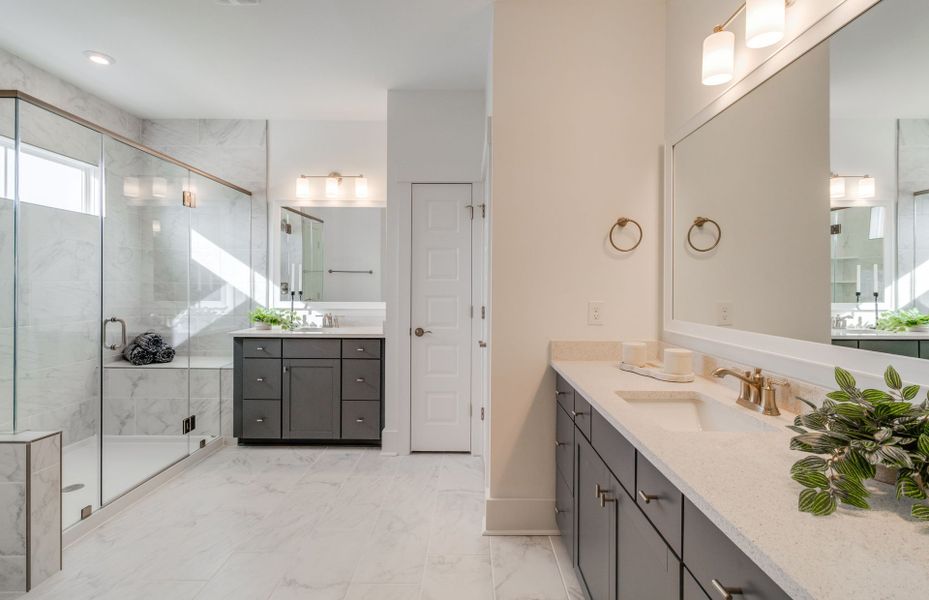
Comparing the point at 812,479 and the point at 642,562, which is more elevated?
the point at 812,479

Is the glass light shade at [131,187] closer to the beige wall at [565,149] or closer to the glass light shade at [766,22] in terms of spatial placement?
the beige wall at [565,149]

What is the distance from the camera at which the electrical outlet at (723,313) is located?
5.82 feet

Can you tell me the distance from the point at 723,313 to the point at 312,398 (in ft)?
9.41

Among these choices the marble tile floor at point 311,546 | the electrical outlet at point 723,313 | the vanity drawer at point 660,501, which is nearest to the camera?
the vanity drawer at point 660,501

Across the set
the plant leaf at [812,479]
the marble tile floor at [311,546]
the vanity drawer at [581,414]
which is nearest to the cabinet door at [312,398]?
the marble tile floor at [311,546]

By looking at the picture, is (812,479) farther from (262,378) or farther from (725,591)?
(262,378)

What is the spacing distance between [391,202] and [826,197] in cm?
270

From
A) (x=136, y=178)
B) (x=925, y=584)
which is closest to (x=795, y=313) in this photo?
(x=925, y=584)

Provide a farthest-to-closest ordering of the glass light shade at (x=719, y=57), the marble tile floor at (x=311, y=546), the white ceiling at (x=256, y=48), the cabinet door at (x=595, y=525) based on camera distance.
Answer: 1. the white ceiling at (x=256, y=48)
2. the marble tile floor at (x=311, y=546)
3. the glass light shade at (x=719, y=57)
4. the cabinet door at (x=595, y=525)

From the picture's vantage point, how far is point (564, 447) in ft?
6.77

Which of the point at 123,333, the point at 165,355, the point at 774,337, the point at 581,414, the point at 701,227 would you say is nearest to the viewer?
the point at 774,337

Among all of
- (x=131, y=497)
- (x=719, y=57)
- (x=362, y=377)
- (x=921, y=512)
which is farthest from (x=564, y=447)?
(x=131, y=497)

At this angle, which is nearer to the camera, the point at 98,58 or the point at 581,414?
the point at 581,414

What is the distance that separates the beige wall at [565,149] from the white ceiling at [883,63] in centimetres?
103
